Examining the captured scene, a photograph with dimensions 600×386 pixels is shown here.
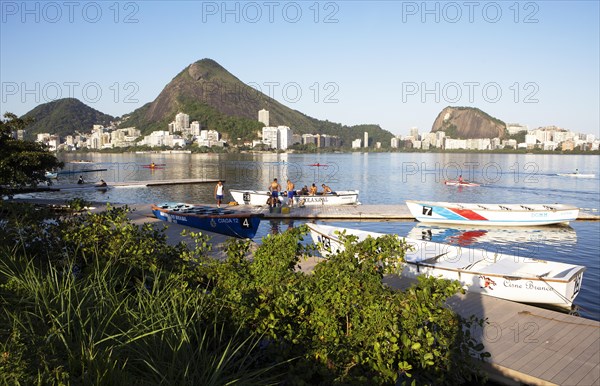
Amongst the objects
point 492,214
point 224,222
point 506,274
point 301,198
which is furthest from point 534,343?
point 301,198

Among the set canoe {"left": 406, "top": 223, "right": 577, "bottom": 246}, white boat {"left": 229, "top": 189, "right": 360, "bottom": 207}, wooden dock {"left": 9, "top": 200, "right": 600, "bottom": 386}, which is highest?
white boat {"left": 229, "top": 189, "right": 360, "bottom": 207}

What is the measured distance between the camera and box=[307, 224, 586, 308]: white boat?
9977mm

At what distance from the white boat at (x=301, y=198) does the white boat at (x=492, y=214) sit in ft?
16.8

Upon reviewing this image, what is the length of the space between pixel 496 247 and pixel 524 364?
12.7m

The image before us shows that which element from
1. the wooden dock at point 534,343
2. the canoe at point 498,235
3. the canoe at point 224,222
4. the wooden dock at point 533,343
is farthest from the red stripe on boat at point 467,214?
the wooden dock at point 534,343

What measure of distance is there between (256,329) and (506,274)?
7.92m

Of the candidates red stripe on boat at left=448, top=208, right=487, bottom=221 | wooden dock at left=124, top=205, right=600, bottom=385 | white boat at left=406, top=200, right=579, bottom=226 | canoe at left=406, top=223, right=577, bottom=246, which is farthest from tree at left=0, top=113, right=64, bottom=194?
red stripe on boat at left=448, top=208, right=487, bottom=221

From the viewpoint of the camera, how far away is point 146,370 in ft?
12.2

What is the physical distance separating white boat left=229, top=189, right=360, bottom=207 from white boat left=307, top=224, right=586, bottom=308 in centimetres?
1393

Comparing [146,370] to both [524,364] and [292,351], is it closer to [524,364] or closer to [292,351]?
[292,351]

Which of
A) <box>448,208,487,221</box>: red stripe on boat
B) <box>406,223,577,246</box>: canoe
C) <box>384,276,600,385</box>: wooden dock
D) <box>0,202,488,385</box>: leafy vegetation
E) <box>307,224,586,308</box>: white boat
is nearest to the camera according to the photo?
<box>0,202,488,385</box>: leafy vegetation

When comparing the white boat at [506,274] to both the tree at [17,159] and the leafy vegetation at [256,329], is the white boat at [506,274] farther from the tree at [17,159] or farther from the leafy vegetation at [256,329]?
the tree at [17,159]

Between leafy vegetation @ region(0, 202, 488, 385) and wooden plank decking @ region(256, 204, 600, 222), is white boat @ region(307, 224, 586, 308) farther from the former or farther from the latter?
wooden plank decking @ region(256, 204, 600, 222)

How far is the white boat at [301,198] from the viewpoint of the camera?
25250 mm
